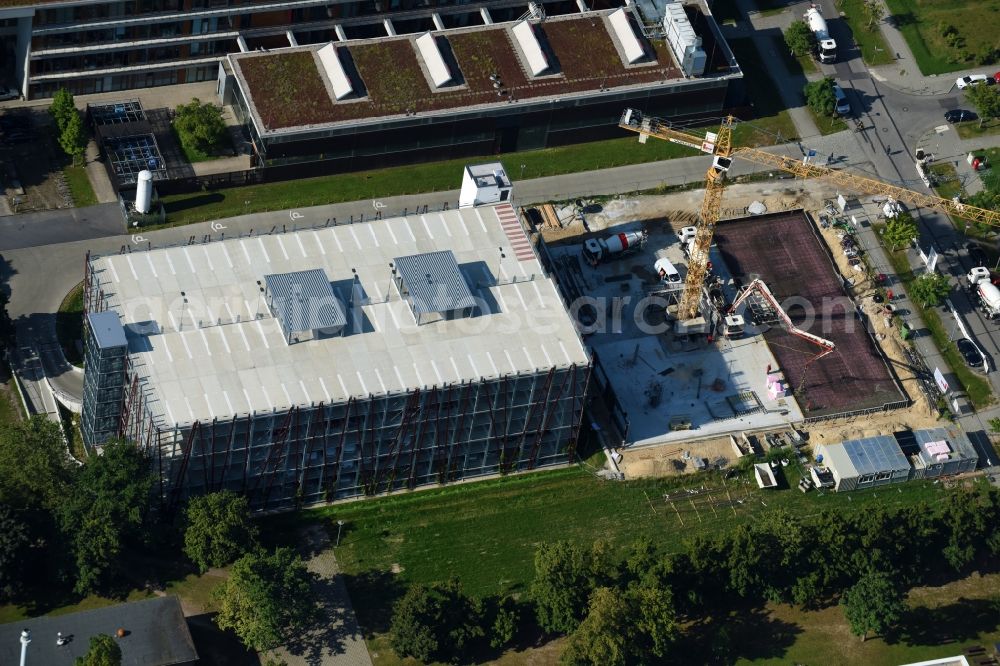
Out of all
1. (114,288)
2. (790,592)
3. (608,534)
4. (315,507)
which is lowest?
(790,592)

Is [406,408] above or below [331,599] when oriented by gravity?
above

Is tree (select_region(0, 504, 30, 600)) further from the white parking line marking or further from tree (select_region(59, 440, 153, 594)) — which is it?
the white parking line marking

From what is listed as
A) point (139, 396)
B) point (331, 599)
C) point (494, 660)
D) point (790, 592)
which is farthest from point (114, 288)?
point (790, 592)

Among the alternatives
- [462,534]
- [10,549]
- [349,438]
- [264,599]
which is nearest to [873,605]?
[462,534]

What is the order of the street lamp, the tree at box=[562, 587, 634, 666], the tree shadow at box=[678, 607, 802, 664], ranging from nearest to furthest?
the street lamp
the tree at box=[562, 587, 634, 666]
the tree shadow at box=[678, 607, 802, 664]

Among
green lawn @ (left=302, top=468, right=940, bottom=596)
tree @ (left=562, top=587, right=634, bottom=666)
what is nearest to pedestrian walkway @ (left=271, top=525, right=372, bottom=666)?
green lawn @ (left=302, top=468, right=940, bottom=596)

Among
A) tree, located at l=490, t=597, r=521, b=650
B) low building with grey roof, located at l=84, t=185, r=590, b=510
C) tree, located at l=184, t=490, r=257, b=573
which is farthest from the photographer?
low building with grey roof, located at l=84, t=185, r=590, b=510

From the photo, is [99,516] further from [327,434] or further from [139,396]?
[327,434]
